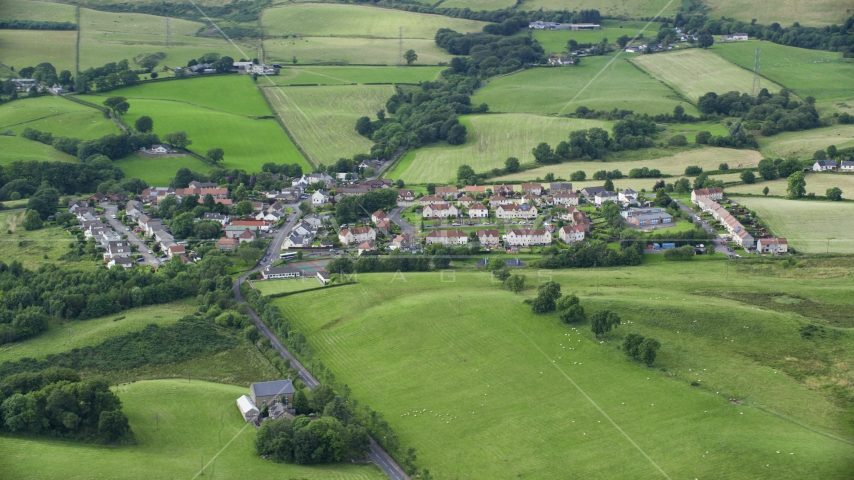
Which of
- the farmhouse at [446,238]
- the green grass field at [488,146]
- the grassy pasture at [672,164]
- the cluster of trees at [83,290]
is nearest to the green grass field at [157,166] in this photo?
the green grass field at [488,146]

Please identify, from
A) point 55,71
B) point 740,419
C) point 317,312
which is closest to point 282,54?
point 55,71

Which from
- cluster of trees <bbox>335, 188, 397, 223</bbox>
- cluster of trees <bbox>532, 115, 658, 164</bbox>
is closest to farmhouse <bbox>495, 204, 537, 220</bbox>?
cluster of trees <bbox>335, 188, 397, 223</bbox>

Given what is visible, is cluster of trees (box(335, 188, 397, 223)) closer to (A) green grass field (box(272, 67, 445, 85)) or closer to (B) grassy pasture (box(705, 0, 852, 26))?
(A) green grass field (box(272, 67, 445, 85))

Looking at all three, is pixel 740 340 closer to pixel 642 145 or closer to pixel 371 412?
pixel 371 412

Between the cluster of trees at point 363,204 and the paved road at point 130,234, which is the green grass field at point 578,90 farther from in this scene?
the paved road at point 130,234

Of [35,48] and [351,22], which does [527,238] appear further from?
[351,22]

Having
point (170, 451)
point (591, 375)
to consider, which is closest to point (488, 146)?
point (591, 375)
